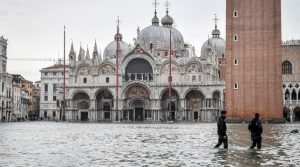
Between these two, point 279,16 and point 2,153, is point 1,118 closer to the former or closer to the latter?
point 279,16

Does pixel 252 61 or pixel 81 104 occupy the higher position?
pixel 252 61

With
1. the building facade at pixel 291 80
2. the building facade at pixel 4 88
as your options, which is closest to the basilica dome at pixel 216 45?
the building facade at pixel 291 80

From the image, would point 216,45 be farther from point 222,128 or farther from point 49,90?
point 222,128

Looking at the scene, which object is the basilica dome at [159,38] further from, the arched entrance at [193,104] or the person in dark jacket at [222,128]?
the person in dark jacket at [222,128]

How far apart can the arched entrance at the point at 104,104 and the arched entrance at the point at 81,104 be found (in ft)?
7.17

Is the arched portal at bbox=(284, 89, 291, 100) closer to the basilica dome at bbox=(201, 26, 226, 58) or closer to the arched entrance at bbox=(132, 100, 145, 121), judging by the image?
the arched entrance at bbox=(132, 100, 145, 121)

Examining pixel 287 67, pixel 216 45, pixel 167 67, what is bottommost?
pixel 287 67

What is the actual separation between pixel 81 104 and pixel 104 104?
4.45 meters

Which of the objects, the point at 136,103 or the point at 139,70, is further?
the point at 139,70

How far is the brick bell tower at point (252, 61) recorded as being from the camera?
6975cm

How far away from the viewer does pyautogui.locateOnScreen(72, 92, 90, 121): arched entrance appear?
342 feet

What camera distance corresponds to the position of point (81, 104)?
344 ft

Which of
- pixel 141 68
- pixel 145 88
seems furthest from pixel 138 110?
pixel 141 68

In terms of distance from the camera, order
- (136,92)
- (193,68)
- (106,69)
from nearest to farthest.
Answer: (193,68) < (136,92) < (106,69)
